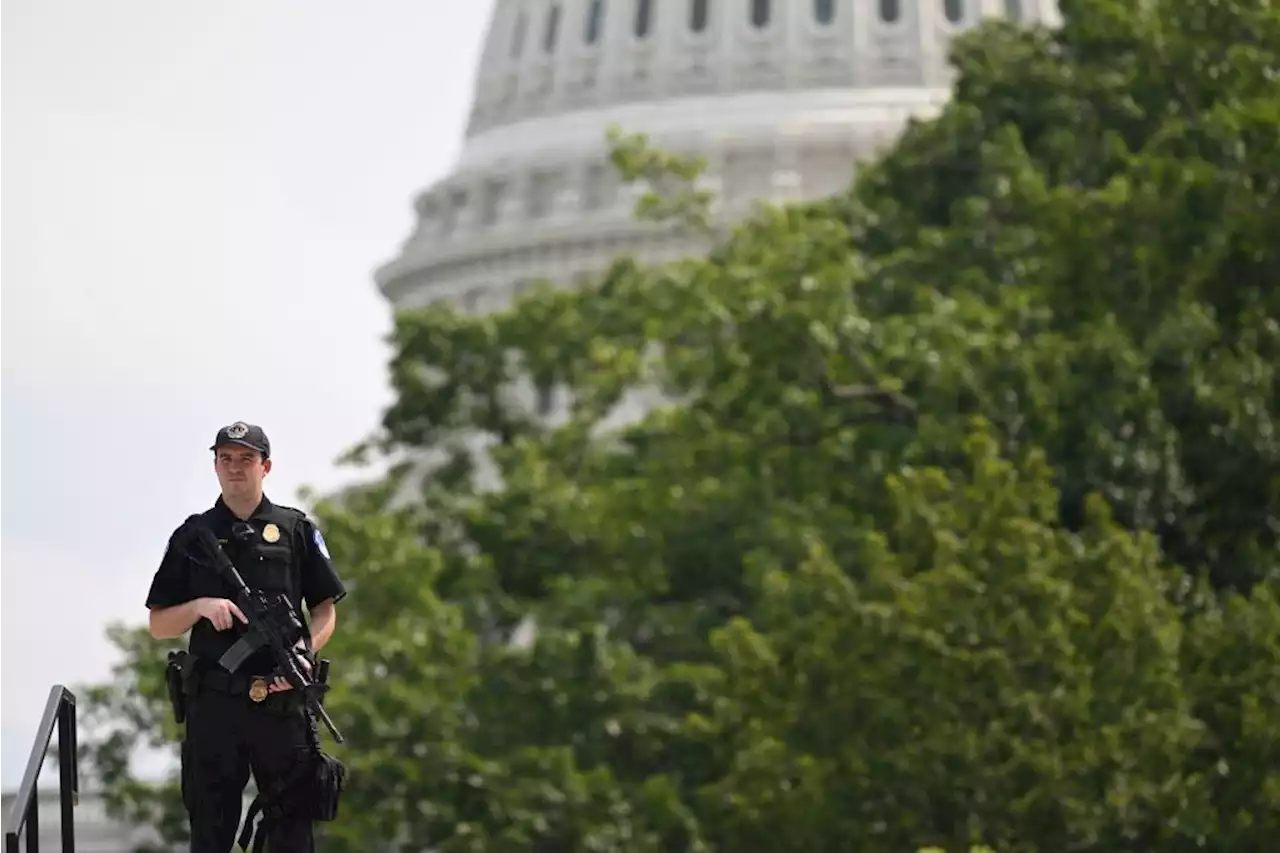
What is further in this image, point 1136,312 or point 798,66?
point 798,66

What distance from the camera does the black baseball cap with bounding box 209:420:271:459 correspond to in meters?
15.9

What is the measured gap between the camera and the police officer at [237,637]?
16031mm

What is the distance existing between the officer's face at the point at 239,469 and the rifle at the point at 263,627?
19cm

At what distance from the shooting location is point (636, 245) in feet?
329

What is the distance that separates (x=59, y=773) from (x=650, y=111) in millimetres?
88678

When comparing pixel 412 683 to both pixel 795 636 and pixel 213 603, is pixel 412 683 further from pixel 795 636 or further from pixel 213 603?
pixel 213 603

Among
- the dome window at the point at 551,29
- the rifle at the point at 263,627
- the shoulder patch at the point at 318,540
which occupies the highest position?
the dome window at the point at 551,29

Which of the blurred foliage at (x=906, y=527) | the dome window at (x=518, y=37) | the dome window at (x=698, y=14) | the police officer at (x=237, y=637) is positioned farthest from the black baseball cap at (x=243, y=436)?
the dome window at (x=518, y=37)

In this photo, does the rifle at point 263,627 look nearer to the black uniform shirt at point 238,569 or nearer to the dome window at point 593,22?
the black uniform shirt at point 238,569

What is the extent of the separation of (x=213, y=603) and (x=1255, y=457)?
24696 millimetres

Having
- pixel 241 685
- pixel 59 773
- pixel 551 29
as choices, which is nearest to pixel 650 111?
pixel 551 29

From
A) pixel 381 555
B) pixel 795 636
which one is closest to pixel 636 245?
pixel 381 555

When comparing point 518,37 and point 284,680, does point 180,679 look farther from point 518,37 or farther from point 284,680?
point 518,37

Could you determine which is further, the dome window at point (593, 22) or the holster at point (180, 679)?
the dome window at point (593, 22)
